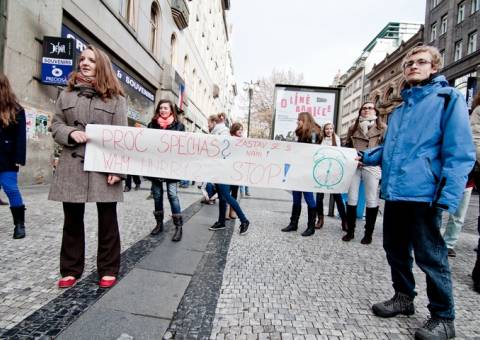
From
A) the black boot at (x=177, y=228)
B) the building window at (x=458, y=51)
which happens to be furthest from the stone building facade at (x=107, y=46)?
the building window at (x=458, y=51)

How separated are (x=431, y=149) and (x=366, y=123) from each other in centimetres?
282

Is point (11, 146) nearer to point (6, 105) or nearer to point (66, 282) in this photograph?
point (6, 105)

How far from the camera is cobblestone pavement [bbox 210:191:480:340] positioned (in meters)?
2.11

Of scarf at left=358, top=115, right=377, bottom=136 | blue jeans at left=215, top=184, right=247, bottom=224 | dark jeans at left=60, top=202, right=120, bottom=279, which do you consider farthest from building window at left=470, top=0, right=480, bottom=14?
dark jeans at left=60, top=202, right=120, bottom=279

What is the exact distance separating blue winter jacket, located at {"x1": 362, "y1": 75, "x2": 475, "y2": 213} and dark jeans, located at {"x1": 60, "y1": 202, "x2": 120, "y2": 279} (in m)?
2.17

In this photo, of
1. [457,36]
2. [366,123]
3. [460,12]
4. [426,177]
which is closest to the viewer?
[426,177]

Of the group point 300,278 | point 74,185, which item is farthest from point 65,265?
point 300,278

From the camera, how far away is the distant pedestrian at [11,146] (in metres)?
3.65

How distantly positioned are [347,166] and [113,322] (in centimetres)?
234

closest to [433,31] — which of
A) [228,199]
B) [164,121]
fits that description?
[228,199]

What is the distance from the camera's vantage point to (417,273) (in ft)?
10.9

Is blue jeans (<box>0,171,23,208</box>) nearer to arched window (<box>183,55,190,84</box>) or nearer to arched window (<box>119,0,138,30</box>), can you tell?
arched window (<box>119,0,138,30</box>)

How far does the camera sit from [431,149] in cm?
212

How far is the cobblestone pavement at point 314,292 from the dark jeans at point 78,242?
0.97 meters
